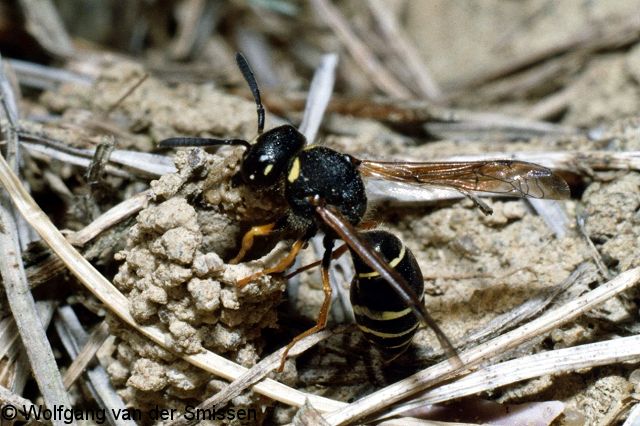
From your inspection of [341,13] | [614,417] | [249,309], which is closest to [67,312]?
[249,309]

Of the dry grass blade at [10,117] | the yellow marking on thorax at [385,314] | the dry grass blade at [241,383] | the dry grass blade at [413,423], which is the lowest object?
the dry grass blade at [413,423]

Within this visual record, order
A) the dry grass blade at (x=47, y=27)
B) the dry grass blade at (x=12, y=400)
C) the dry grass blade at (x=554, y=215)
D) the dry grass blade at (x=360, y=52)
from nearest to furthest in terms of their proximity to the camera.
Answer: the dry grass blade at (x=12, y=400), the dry grass blade at (x=554, y=215), the dry grass blade at (x=47, y=27), the dry grass blade at (x=360, y=52)

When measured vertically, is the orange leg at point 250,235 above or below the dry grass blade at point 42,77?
below

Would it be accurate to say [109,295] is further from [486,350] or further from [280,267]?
[486,350]

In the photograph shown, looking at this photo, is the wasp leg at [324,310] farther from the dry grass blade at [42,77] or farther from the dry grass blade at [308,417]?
the dry grass blade at [42,77]

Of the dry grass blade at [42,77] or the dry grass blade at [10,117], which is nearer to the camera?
the dry grass blade at [10,117]

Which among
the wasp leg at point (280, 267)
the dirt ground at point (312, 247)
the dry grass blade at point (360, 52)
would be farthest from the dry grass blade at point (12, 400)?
the dry grass blade at point (360, 52)

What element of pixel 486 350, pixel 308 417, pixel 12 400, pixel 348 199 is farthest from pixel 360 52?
pixel 12 400

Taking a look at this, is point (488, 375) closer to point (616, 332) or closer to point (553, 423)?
point (553, 423)

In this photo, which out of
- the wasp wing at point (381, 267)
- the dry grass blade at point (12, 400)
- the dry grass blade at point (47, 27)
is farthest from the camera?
the dry grass blade at point (47, 27)
